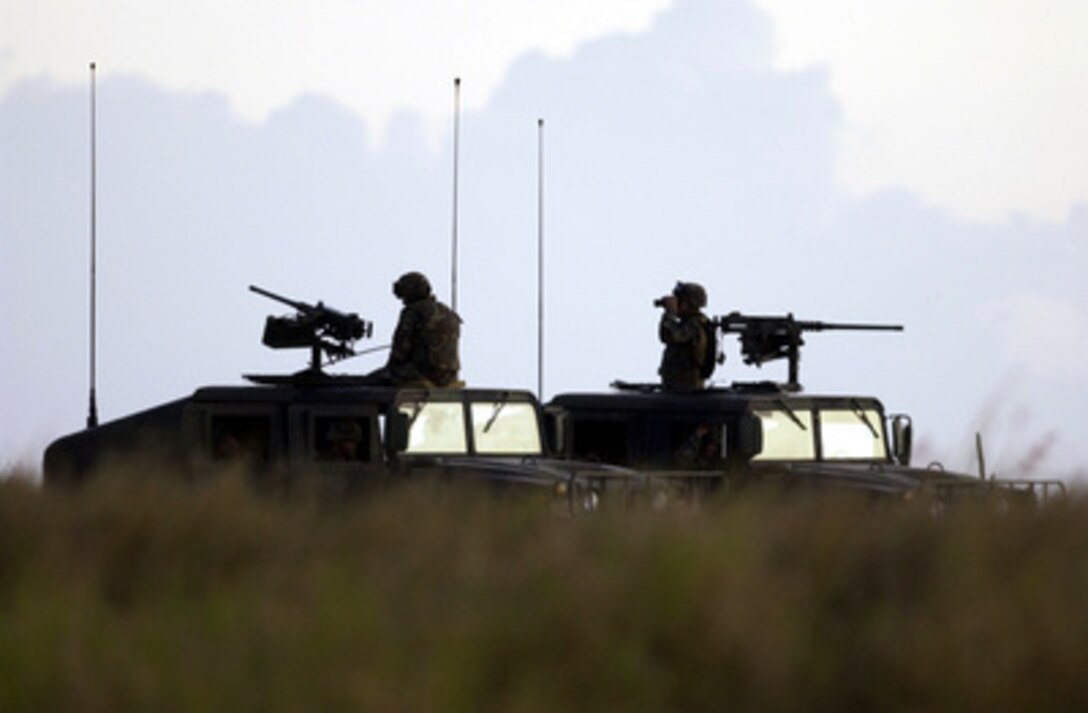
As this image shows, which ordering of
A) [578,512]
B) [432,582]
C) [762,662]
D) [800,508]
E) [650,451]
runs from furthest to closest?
[650,451] → [578,512] → [800,508] → [432,582] → [762,662]

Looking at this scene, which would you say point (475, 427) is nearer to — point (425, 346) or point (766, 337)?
point (425, 346)

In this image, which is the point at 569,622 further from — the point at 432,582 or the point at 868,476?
the point at 868,476

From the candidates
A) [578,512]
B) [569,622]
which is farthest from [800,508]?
[569,622]

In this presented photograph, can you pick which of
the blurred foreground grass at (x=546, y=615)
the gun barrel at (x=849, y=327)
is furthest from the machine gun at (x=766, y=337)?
the blurred foreground grass at (x=546, y=615)

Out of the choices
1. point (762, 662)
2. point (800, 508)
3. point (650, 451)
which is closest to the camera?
point (762, 662)

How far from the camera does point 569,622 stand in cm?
984

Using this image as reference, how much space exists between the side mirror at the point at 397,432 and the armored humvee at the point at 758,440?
1701 mm

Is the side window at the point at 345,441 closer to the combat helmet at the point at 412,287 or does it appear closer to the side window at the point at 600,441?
the combat helmet at the point at 412,287

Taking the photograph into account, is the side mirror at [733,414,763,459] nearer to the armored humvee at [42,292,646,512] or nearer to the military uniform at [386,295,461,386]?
the armored humvee at [42,292,646,512]

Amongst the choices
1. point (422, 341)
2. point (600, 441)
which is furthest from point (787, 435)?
point (422, 341)

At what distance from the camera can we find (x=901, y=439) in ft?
63.3

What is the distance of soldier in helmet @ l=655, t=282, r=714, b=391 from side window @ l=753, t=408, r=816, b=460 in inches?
58.8

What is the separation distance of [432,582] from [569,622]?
1.27 meters

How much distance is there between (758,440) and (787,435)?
1.79 ft
